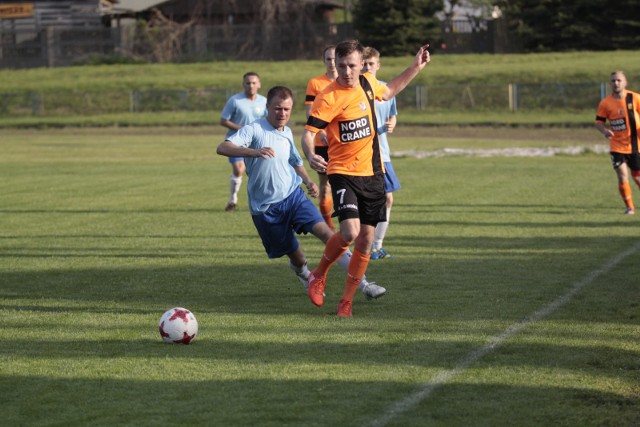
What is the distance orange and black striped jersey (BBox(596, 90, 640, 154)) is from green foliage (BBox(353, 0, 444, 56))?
48718 millimetres

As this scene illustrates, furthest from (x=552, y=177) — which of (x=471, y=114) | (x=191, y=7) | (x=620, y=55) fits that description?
(x=191, y=7)

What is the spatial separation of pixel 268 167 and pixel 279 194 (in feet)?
0.90

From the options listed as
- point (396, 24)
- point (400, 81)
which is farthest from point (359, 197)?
point (396, 24)

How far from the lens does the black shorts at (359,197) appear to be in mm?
8836

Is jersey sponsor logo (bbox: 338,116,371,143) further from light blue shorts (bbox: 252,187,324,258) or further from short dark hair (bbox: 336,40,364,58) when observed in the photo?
light blue shorts (bbox: 252,187,324,258)

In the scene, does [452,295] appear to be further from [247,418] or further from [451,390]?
[247,418]

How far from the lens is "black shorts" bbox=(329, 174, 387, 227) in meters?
8.84

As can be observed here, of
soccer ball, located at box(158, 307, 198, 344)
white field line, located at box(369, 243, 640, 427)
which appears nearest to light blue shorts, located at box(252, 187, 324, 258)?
soccer ball, located at box(158, 307, 198, 344)

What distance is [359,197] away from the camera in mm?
8961

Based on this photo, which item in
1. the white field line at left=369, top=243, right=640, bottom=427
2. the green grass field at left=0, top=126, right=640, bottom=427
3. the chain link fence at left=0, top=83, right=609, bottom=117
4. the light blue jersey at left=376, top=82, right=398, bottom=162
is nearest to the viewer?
the white field line at left=369, top=243, right=640, bottom=427

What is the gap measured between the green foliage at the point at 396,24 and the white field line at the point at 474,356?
182 ft

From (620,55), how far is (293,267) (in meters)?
54.1

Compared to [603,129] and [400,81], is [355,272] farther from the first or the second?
[603,129]

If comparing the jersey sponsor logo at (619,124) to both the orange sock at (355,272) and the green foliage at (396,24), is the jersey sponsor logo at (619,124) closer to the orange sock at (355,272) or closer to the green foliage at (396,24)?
the orange sock at (355,272)
